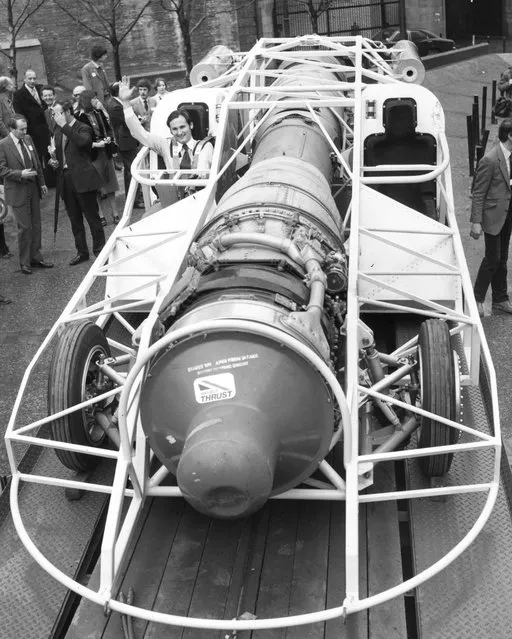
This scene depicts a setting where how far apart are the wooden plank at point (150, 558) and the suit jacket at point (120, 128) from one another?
8.28m

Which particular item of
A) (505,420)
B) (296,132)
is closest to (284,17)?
(296,132)

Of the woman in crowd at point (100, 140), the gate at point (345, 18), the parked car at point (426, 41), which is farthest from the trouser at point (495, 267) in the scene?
the gate at point (345, 18)

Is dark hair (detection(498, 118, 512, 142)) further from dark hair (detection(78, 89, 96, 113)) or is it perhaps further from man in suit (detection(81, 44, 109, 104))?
man in suit (detection(81, 44, 109, 104))

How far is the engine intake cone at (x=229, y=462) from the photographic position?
4582 millimetres

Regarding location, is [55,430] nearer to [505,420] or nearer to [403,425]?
[403,425]

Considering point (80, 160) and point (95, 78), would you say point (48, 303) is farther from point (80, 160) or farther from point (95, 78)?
point (95, 78)

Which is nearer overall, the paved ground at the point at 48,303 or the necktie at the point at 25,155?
the paved ground at the point at 48,303

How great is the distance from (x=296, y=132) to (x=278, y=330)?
4199 millimetres

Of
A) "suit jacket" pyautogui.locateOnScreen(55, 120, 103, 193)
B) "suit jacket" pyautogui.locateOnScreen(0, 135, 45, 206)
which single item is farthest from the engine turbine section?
"suit jacket" pyautogui.locateOnScreen(0, 135, 45, 206)

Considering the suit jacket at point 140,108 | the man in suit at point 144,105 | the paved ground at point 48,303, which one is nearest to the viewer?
the paved ground at point 48,303

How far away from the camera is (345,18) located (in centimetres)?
2689

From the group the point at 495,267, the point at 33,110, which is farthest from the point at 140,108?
the point at 495,267

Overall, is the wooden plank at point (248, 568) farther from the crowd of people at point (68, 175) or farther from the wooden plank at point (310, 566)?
the crowd of people at point (68, 175)

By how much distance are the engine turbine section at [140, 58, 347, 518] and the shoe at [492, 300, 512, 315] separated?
3.25 m
